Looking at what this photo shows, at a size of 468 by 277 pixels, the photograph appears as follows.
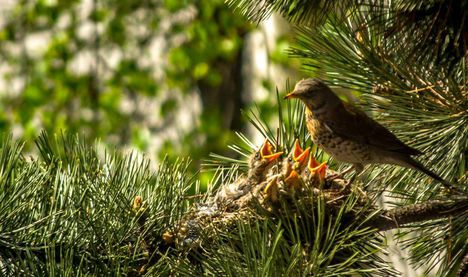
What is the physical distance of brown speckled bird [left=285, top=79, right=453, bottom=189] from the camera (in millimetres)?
2363

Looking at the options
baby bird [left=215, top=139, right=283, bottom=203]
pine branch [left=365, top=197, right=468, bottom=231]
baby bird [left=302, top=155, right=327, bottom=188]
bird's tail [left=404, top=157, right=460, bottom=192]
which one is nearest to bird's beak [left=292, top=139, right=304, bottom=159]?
baby bird [left=215, top=139, right=283, bottom=203]

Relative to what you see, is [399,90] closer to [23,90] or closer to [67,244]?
[67,244]

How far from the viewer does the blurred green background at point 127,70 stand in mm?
7898

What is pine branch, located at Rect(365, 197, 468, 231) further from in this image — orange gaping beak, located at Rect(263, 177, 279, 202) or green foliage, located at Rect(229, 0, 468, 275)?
orange gaping beak, located at Rect(263, 177, 279, 202)

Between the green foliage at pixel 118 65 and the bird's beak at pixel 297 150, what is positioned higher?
the bird's beak at pixel 297 150

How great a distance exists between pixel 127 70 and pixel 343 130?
18.3 feet

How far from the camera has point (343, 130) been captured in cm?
261

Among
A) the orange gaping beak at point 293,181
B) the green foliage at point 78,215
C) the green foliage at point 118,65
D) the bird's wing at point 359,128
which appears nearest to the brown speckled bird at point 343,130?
the bird's wing at point 359,128

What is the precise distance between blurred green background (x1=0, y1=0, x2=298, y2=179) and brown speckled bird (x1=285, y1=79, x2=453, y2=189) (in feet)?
16.2

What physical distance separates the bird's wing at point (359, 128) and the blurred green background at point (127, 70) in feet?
16.2

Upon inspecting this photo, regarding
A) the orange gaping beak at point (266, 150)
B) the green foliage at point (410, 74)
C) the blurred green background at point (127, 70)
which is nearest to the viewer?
the green foliage at point (410, 74)

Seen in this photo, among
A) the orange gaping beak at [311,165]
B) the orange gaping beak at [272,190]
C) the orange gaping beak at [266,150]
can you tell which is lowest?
the orange gaping beak at [266,150]

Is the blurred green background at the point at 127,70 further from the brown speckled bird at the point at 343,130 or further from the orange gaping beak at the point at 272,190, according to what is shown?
the orange gaping beak at the point at 272,190

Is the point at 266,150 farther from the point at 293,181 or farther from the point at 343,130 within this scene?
the point at 293,181
